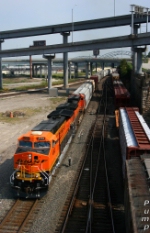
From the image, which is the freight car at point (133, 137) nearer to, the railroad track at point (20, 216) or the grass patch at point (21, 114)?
the railroad track at point (20, 216)

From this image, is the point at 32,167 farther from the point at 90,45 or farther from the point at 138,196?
the point at 90,45

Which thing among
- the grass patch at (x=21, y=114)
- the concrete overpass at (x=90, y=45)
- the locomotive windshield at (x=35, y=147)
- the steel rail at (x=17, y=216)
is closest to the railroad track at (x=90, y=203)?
the steel rail at (x=17, y=216)

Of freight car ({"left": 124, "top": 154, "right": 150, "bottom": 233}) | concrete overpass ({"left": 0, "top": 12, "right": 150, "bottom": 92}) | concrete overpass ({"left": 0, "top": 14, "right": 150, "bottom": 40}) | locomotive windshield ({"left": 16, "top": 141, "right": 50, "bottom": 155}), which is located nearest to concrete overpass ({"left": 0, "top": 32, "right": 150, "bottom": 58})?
concrete overpass ({"left": 0, "top": 12, "right": 150, "bottom": 92})

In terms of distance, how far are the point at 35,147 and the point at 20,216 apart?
11.8 feet

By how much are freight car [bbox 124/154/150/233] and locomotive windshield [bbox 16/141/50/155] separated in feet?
14.6

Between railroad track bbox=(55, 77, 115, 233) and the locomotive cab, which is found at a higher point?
the locomotive cab

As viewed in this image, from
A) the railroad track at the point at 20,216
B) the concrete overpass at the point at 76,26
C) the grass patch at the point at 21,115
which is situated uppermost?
the concrete overpass at the point at 76,26

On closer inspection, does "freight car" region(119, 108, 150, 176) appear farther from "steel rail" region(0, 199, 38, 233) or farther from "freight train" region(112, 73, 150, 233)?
"steel rail" region(0, 199, 38, 233)

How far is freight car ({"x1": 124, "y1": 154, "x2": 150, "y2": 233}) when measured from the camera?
877 centimetres

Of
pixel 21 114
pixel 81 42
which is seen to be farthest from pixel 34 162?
pixel 81 42

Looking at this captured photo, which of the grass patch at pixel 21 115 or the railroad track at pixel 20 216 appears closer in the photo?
the railroad track at pixel 20 216

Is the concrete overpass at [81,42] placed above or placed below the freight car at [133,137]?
above

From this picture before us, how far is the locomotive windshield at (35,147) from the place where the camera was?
15.3 meters

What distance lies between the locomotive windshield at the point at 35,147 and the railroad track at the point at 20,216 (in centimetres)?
255
